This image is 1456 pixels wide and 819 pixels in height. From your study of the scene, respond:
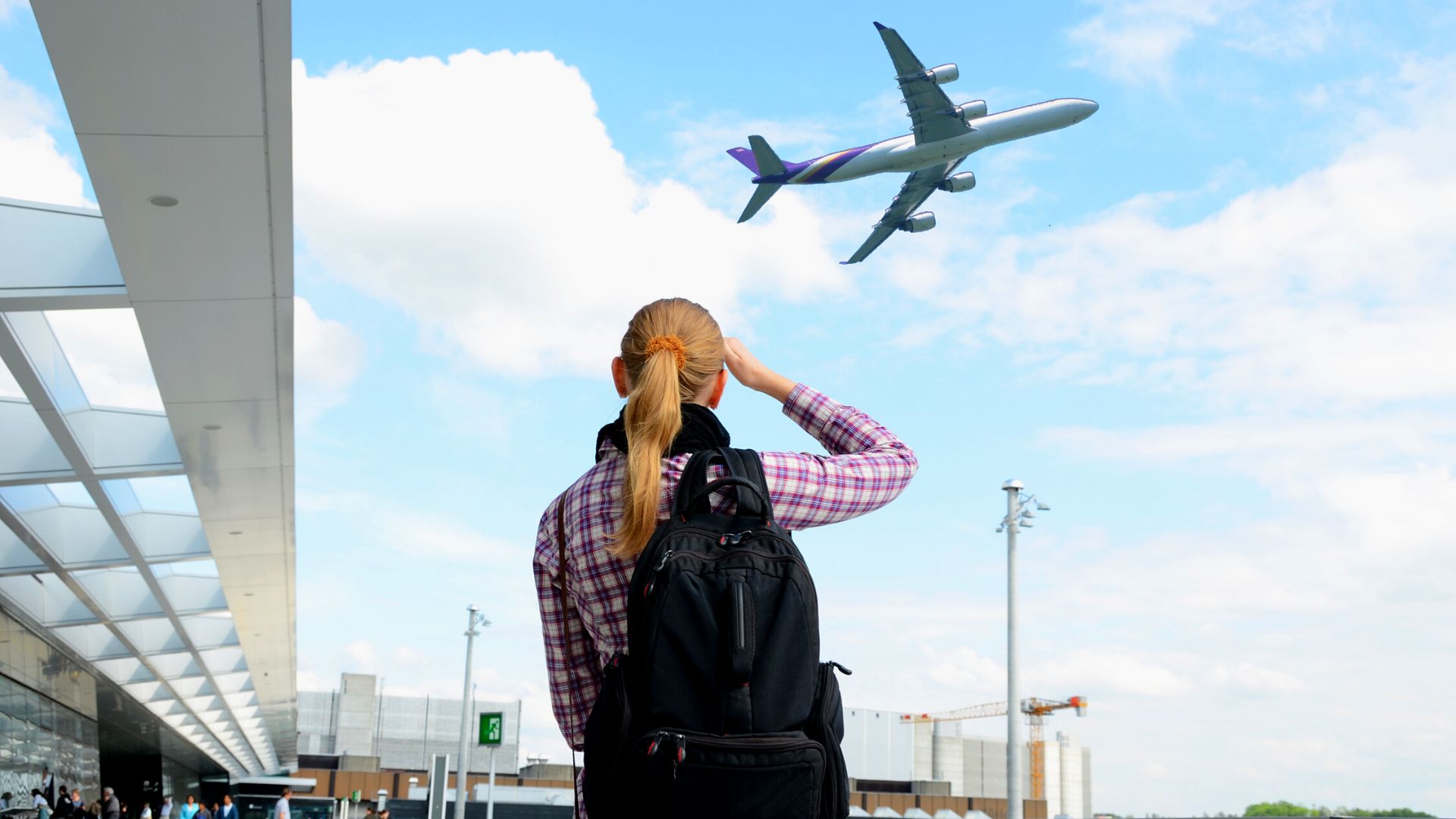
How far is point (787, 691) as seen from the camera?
1672 millimetres

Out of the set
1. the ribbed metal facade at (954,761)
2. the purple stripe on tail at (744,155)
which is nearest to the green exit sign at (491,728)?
the purple stripe on tail at (744,155)

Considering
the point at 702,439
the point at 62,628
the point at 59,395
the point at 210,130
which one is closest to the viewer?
the point at 702,439

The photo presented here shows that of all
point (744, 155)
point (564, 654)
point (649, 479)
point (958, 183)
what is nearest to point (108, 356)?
point (564, 654)

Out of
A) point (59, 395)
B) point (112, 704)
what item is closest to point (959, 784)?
point (112, 704)

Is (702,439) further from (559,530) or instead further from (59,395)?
(59,395)

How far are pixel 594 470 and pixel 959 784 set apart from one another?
10267 cm

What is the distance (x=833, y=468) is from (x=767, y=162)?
3070 centimetres

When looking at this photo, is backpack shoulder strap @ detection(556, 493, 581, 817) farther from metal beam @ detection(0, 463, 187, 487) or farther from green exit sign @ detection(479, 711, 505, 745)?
green exit sign @ detection(479, 711, 505, 745)

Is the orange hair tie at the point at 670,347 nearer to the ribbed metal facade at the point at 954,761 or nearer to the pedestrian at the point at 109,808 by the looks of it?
the pedestrian at the point at 109,808

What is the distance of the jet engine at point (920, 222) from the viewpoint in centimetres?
3103

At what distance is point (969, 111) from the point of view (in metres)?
28.1

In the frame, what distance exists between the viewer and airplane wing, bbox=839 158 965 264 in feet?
101

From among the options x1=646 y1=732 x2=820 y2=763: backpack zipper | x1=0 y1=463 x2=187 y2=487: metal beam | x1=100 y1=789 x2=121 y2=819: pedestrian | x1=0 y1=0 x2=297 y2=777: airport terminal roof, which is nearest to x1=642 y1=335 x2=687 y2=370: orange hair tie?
x1=646 y1=732 x2=820 y2=763: backpack zipper

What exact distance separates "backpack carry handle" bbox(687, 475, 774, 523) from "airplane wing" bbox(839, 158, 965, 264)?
28532 millimetres
